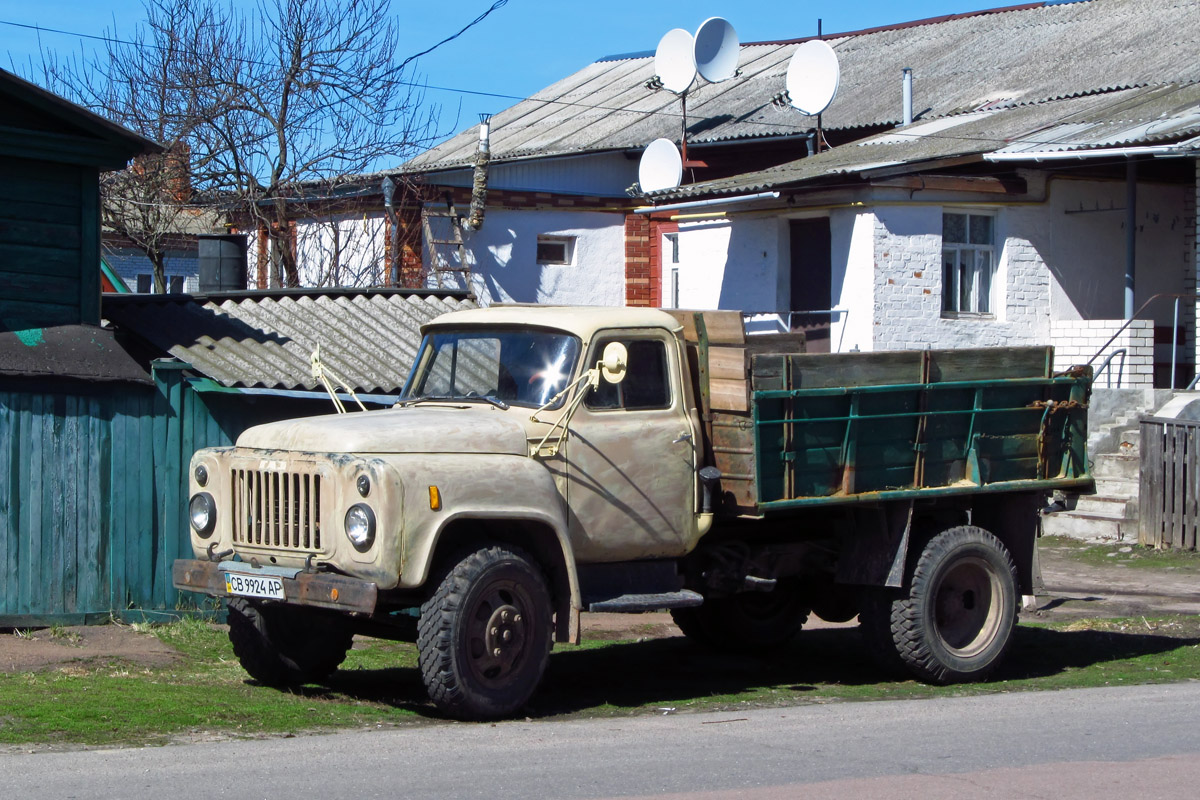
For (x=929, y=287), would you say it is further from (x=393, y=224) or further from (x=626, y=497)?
(x=626, y=497)

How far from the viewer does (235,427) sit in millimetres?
10875

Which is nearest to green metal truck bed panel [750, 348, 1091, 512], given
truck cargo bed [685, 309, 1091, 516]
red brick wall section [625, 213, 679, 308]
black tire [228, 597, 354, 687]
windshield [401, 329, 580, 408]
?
truck cargo bed [685, 309, 1091, 516]

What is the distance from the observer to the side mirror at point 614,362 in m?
7.47

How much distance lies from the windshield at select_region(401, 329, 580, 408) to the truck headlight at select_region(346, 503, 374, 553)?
1.34 m

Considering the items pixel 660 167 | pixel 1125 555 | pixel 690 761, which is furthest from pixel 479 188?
pixel 690 761

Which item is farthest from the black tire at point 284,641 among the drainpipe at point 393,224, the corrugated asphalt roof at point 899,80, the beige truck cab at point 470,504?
the corrugated asphalt roof at point 899,80

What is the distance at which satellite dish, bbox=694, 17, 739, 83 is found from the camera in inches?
910

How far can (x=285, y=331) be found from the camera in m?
11.7

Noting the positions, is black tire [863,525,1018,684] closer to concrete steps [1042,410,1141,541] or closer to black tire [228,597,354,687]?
black tire [228,597,354,687]

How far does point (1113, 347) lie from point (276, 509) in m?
13.5

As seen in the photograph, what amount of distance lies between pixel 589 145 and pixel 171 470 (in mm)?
16498

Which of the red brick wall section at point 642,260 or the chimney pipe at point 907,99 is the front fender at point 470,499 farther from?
the red brick wall section at point 642,260

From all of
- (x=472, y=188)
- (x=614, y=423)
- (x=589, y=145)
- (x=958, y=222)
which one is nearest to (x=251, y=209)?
(x=472, y=188)

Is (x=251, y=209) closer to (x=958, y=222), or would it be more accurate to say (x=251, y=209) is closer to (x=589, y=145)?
(x=589, y=145)
